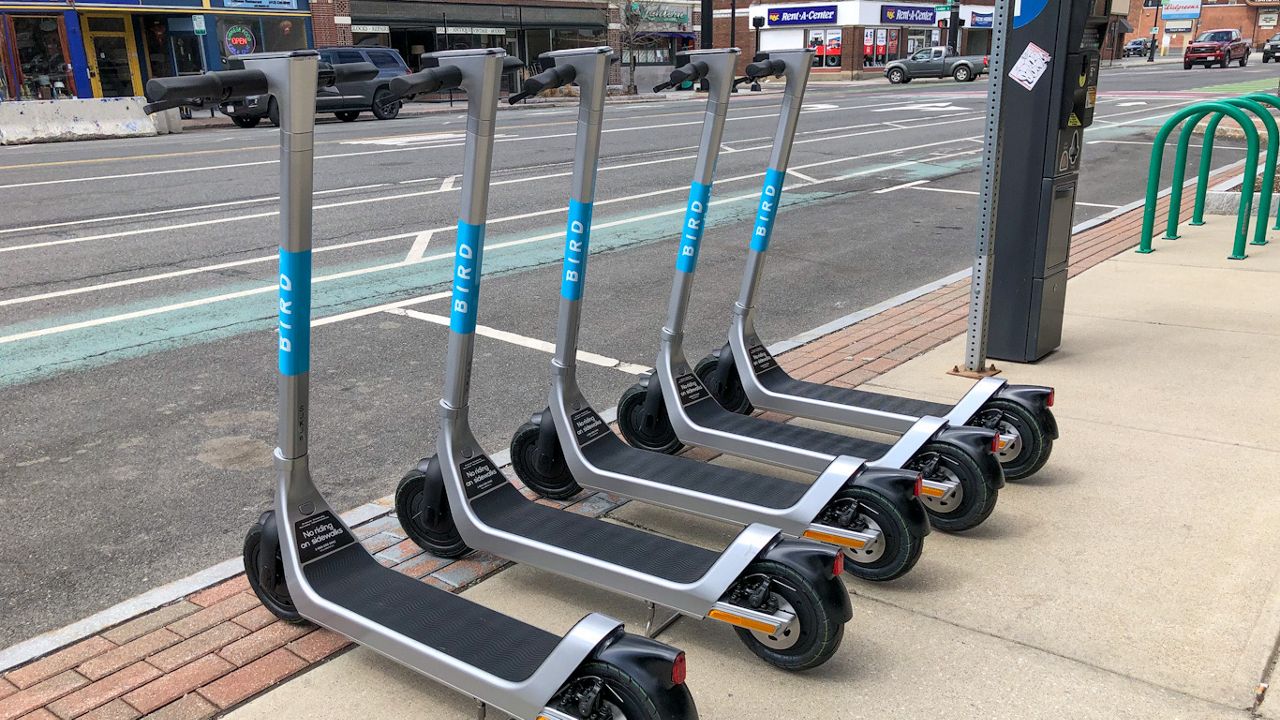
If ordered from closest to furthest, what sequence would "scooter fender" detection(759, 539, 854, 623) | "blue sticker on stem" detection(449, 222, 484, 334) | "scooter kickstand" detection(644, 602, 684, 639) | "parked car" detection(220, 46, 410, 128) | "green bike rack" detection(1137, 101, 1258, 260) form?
"scooter fender" detection(759, 539, 854, 623), "scooter kickstand" detection(644, 602, 684, 639), "blue sticker on stem" detection(449, 222, 484, 334), "green bike rack" detection(1137, 101, 1258, 260), "parked car" detection(220, 46, 410, 128)

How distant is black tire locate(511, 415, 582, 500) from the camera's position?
4.15 metres

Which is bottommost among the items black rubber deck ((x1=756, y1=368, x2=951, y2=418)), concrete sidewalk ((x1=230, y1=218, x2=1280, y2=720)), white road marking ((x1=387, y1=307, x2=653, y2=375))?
white road marking ((x1=387, y1=307, x2=653, y2=375))

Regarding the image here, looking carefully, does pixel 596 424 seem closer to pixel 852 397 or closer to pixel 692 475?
pixel 692 475

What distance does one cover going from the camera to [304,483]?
3.29m

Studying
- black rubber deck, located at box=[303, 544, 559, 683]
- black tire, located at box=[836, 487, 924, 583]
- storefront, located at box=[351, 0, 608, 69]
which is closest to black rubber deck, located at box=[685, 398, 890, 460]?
black tire, located at box=[836, 487, 924, 583]

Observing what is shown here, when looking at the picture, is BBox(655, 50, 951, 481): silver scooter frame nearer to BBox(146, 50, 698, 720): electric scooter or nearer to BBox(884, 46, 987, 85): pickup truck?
BBox(146, 50, 698, 720): electric scooter

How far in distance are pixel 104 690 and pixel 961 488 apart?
2.78 metres

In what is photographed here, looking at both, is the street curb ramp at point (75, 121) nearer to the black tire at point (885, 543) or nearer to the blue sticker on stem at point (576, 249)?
the blue sticker on stem at point (576, 249)

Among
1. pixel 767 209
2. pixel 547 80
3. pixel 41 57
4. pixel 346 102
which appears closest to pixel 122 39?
pixel 41 57

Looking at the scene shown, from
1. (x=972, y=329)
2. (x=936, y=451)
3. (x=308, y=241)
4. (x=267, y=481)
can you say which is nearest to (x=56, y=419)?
(x=267, y=481)

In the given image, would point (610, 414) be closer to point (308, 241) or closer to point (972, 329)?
point (972, 329)

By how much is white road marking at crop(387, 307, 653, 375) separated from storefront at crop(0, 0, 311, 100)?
80.9ft

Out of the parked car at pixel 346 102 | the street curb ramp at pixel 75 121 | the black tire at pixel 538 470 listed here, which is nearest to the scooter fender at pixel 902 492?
the black tire at pixel 538 470

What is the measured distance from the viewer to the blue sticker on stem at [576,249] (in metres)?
3.80
